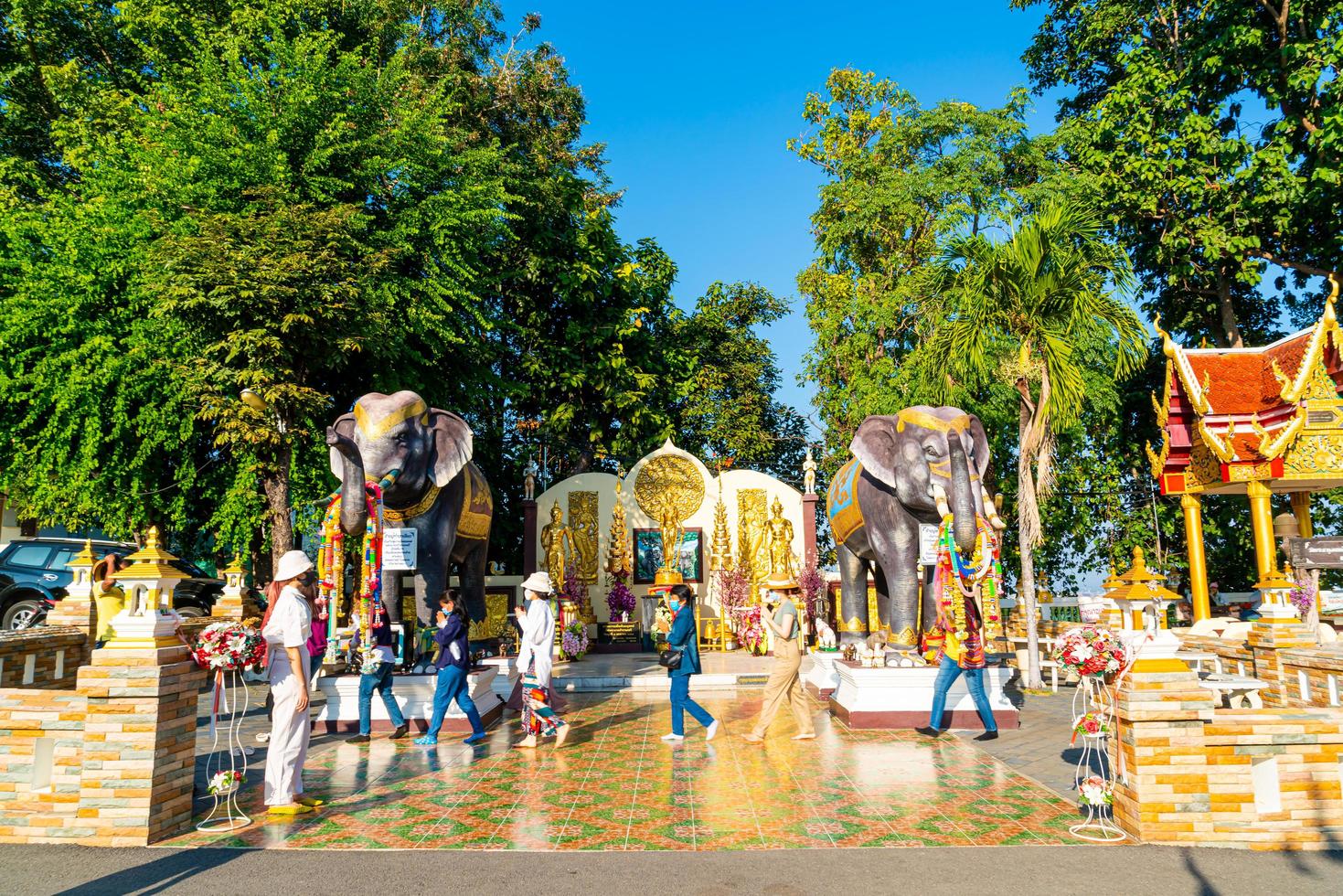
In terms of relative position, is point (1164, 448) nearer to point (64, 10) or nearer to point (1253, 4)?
point (1253, 4)

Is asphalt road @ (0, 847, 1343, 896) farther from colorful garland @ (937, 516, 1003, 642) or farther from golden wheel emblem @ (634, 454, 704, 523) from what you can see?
golden wheel emblem @ (634, 454, 704, 523)

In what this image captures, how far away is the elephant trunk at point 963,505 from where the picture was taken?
879 centimetres

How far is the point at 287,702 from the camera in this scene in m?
5.98

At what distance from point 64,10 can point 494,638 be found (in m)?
16.3

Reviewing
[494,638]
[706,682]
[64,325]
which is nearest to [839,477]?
[706,682]

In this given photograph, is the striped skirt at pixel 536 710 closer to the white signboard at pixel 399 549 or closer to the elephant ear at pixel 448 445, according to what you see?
the white signboard at pixel 399 549

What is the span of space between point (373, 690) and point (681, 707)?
3.19m

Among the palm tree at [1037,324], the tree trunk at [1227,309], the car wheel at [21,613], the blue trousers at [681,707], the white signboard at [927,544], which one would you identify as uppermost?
the tree trunk at [1227,309]

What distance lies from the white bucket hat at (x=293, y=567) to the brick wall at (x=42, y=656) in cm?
533

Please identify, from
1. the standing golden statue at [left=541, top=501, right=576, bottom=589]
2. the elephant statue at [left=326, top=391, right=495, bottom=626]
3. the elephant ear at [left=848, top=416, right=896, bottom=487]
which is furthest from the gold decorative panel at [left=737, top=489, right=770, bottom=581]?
the elephant statue at [left=326, top=391, right=495, bottom=626]

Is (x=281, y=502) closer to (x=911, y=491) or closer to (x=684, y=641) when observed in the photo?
(x=684, y=641)

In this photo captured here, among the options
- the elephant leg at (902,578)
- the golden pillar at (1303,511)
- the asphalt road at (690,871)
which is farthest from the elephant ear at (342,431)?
the golden pillar at (1303,511)

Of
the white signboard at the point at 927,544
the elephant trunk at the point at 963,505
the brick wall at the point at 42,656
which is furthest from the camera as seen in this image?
the brick wall at the point at 42,656

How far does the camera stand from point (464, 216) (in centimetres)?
1552
